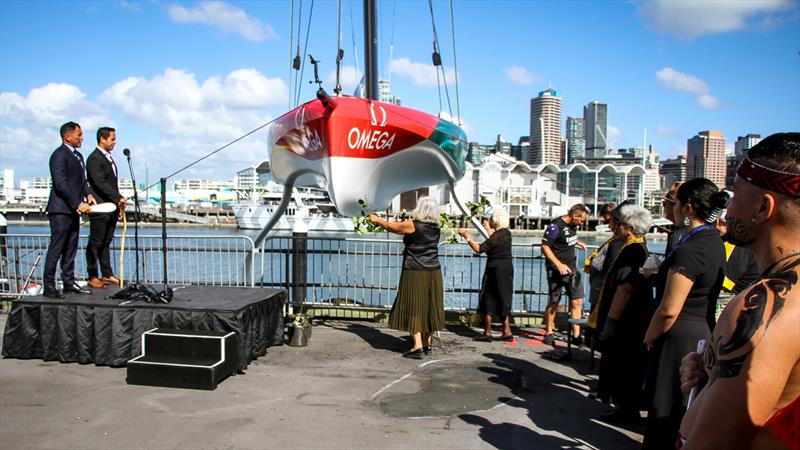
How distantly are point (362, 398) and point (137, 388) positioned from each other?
2.19 metres

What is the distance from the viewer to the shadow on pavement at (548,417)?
4461 mm

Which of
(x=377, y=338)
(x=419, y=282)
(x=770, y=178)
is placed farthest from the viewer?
(x=377, y=338)

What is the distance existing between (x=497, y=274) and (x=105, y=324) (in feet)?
15.6

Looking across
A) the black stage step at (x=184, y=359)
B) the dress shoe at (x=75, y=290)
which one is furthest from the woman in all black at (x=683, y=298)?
the dress shoe at (x=75, y=290)

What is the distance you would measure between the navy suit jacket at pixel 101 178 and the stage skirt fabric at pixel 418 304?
384 cm

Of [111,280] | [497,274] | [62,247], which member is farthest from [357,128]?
[62,247]

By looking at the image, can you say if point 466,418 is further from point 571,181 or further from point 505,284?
point 571,181

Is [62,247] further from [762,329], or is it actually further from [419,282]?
[762,329]

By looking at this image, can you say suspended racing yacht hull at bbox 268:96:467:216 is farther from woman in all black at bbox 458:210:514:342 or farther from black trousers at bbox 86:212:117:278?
black trousers at bbox 86:212:117:278

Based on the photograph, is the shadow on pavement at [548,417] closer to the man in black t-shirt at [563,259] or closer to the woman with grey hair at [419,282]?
the woman with grey hair at [419,282]

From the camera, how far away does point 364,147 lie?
950cm

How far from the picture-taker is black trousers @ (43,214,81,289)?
21.7 feet

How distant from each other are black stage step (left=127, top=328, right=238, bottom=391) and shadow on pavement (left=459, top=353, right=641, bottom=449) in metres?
2.43

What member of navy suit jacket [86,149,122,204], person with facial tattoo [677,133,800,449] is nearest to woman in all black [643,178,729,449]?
person with facial tattoo [677,133,800,449]
